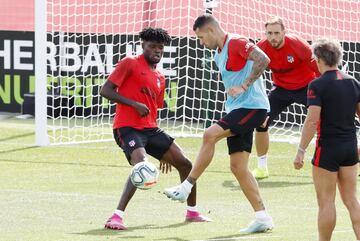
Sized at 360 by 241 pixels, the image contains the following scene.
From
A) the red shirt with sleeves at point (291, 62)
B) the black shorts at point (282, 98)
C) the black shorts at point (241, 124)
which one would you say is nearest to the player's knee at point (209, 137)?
the black shorts at point (241, 124)

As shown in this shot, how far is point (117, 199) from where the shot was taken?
1251cm

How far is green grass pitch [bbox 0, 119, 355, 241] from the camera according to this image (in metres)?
10.2

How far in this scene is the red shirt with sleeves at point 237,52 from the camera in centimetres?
1034

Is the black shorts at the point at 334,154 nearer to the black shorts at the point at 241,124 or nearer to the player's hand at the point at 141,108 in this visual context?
the black shorts at the point at 241,124

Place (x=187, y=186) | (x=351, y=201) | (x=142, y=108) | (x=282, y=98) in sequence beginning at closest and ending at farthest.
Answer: (x=351, y=201) < (x=187, y=186) < (x=142, y=108) < (x=282, y=98)

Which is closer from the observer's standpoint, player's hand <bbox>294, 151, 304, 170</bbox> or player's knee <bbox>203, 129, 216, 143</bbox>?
player's hand <bbox>294, 151, 304, 170</bbox>

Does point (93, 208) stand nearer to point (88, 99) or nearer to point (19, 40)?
point (88, 99)

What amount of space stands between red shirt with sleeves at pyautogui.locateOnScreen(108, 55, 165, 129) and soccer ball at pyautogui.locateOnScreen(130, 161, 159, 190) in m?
0.67

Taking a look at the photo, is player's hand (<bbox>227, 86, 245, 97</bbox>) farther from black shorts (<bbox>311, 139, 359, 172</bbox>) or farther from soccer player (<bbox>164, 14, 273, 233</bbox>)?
black shorts (<bbox>311, 139, 359, 172</bbox>)

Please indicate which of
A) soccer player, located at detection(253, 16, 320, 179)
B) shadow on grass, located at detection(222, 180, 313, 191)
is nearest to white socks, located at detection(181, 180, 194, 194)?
shadow on grass, located at detection(222, 180, 313, 191)

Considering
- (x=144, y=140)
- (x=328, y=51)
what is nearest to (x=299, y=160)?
(x=328, y=51)

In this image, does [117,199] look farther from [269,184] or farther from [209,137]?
[209,137]

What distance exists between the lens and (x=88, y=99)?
2130 centimetres

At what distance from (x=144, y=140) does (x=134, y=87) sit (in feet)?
1.81
